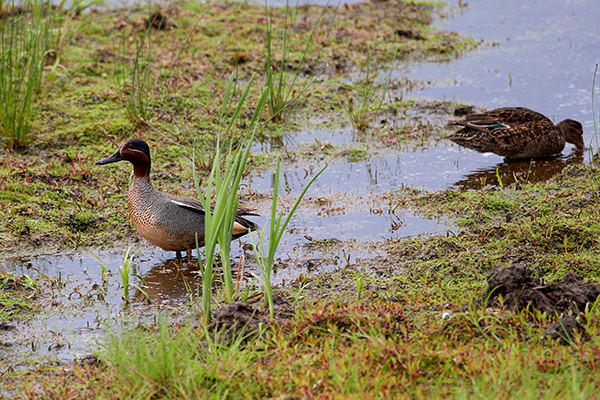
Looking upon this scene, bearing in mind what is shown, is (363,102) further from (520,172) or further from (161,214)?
(161,214)

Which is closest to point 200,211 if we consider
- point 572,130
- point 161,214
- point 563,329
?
point 161,214

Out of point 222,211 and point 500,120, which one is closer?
point 222,211

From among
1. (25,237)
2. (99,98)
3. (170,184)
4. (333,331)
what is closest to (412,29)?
(99,98)

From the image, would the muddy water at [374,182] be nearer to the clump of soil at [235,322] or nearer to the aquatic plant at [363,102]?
the aquatic plant at [363,102]

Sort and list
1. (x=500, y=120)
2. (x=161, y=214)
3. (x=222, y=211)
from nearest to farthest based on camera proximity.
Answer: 1. (x=222, y=211)
2. (x=161, y=214)
3. (x=500, y=120)

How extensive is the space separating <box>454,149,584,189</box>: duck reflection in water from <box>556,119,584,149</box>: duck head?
0.20 metres

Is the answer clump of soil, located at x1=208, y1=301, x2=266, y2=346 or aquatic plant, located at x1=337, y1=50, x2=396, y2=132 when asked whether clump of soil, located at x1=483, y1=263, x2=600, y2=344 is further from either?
aquatic plant, located at x1=337, y1=50, x2=396, y2=132

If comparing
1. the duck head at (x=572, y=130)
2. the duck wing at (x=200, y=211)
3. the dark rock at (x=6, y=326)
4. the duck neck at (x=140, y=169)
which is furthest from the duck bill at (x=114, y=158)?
the duck head at (x=572, y=130)

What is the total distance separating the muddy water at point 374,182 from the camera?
4.09m

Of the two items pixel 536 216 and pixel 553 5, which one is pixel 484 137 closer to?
pixel 536 216

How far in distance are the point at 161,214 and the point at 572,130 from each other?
473 cm

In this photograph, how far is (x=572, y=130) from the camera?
6984 mm

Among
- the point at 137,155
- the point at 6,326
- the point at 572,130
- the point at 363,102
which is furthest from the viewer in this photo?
the point at 363,102

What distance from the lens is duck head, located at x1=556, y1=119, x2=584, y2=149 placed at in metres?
6.97
